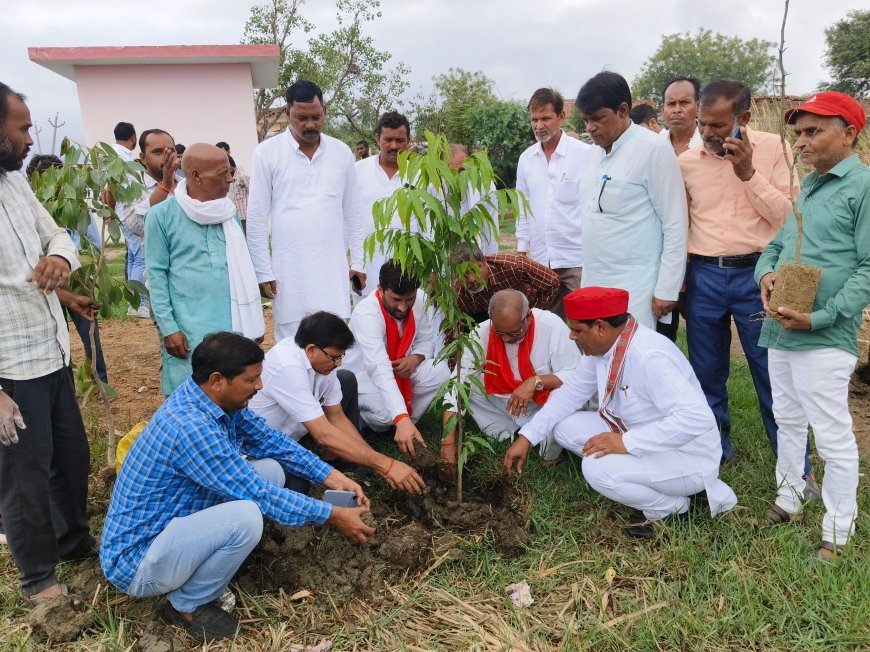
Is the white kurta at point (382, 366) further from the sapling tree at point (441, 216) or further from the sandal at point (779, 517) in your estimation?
the sandal at point (779, 517)

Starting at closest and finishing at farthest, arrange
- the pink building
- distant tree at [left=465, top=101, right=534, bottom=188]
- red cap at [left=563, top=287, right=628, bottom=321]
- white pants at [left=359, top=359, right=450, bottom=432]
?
red cap at [left=563, top=287, right=628, bottom=321] → white pants at [left=359, top=359, right=450, bottom=432] → the pink building → distant tree at [left=465, top=101, right=534, bottom=188]

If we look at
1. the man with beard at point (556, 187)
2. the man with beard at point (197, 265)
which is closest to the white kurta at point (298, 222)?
the man with beard at point (197, 265)

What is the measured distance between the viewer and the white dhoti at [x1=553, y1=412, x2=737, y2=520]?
10.9 ft

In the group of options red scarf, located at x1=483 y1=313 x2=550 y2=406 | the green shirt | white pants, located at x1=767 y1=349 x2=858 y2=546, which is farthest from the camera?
red scarf, located at x1=483 y1=313 x2=550 y2=406

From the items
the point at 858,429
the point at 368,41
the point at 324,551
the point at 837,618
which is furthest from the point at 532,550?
the point at 368,41

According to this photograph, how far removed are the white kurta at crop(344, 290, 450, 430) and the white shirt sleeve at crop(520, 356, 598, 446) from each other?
30.4 inches

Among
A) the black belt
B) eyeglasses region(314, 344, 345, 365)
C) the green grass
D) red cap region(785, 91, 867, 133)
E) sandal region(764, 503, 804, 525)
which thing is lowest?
the green grass

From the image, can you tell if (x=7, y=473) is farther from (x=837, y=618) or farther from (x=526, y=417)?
(x=837, y=618)

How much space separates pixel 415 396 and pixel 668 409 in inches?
77.1

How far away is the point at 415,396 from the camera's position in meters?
4.76

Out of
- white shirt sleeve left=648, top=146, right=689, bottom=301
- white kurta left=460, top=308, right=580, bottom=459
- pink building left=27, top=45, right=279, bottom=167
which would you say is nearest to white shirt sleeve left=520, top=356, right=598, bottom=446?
white kurta left=460, top=308, right=580, bottom=459

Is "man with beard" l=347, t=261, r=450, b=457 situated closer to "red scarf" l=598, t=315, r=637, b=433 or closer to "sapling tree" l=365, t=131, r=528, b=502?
"sapling tree" l=365, t=131, r=528, b=502

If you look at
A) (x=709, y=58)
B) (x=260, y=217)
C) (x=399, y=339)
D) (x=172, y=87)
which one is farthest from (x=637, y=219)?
(x=709, y=58)

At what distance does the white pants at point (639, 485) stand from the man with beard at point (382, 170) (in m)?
2.45
